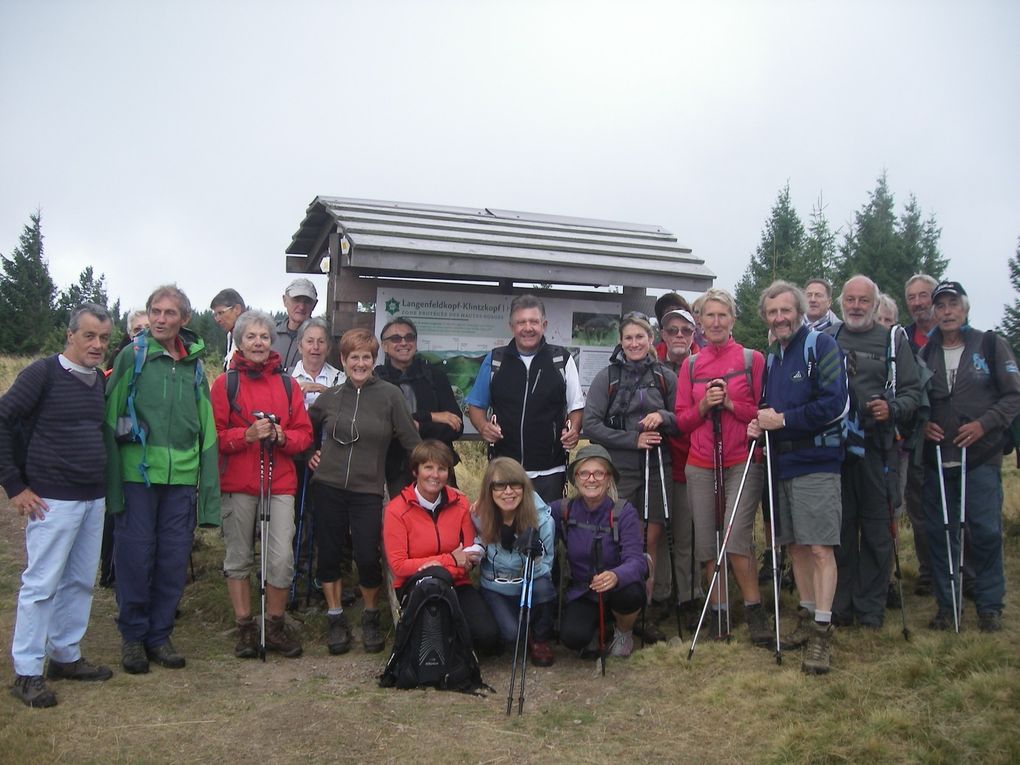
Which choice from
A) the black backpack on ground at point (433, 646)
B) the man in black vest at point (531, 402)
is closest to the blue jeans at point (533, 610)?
the black backpack on ground at point (433, 646)

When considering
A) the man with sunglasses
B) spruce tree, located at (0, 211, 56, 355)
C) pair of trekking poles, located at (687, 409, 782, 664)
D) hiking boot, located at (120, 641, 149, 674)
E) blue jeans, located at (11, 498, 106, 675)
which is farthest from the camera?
spruce tree, located at (0, 211, 56, 355)

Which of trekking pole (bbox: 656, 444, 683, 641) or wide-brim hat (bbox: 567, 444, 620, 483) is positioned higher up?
wide-brim hat (bbox: 567, 444, 620, 483)

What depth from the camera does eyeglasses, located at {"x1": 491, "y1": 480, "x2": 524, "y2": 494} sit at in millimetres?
5633

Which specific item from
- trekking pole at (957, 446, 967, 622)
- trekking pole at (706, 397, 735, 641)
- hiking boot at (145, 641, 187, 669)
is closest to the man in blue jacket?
trekking pole at (706, 397, 735, 641)

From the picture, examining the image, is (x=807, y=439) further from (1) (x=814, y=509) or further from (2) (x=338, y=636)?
(2) (x=338, y=636)

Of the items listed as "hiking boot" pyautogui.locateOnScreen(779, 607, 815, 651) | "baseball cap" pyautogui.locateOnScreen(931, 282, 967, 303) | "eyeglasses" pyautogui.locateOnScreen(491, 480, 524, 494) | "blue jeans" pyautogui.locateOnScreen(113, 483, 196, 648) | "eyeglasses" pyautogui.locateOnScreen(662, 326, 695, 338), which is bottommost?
"hiking boot" pyautogui.locateOnScreen(779, 607, 815, 651)

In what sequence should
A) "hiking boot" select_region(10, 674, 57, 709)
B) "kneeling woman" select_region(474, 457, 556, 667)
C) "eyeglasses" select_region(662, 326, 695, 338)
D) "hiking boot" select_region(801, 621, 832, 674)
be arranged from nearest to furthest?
"hiking boot" select_region(10, 674, 57, 709) → "hiking boot" select_region(801, 621, 832, 674) → "kneeling woman" select_region(474, 457, 556, 667) → "eyeglasses" select_region(662, 326, 695, 338)

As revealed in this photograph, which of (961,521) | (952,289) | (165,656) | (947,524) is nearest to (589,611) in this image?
(947,524)

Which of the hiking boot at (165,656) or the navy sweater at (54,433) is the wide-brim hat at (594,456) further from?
the navy sweater at (54,433)

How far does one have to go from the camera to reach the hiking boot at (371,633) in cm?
599

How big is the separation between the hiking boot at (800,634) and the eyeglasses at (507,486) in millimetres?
2096

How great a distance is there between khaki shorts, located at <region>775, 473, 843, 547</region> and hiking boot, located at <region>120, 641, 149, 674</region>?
14.4 ft

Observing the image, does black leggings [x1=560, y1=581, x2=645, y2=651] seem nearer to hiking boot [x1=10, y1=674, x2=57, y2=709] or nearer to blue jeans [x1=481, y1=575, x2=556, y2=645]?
blue jeans [x1=481, y1=575, x2=556, y2=645]

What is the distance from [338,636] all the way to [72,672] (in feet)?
5.70
